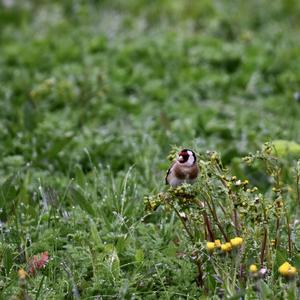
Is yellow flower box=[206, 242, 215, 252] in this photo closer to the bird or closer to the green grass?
the green grass

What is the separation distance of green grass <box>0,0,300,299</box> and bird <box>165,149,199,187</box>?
14 cm

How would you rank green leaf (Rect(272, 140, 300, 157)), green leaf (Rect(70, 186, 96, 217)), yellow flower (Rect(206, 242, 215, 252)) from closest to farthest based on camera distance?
yellow flower (Rect(206, 242, 215, 252))
green leaf (Rect(70, 186, 96, 217))
green leaf (Rect(272, 140, 300, 157))

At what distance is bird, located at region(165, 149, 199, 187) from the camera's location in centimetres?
346

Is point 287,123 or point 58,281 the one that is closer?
point 58,281

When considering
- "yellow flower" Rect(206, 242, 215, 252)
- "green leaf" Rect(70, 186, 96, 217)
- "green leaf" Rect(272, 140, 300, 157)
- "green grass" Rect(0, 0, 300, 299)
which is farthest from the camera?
"green leaf" Rect(272, 140, 300, 157)

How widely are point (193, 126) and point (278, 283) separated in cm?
240

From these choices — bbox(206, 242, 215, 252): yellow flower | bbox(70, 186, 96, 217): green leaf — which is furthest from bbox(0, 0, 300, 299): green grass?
bbox(206, 242, 215, 252): yellow flower

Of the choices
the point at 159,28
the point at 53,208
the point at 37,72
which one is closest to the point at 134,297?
the point at 53,208

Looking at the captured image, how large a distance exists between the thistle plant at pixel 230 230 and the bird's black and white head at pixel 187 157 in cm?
5

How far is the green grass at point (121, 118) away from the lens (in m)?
3.45

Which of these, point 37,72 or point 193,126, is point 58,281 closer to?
point 193,126

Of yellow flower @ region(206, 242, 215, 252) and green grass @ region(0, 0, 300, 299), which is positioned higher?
yellow flower @ region(206, 242, 215, 252)

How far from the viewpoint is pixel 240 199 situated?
3166 millimetres

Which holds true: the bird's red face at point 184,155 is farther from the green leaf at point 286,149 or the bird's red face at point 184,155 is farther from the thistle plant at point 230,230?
the green leaf at point 286,149
